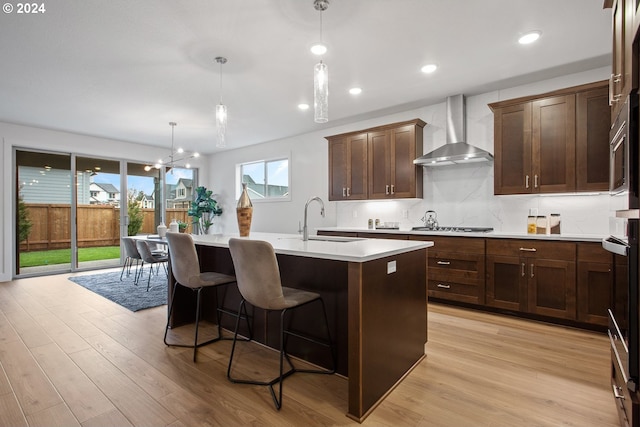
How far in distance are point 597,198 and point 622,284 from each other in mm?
2519

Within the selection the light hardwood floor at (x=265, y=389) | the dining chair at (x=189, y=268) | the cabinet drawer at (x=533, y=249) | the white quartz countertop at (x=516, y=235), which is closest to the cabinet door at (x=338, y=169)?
the white quartz countertop at (x=516, y=235)

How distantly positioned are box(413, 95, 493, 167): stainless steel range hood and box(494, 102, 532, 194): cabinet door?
186 mm

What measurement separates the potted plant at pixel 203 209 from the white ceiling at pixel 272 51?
3059mm

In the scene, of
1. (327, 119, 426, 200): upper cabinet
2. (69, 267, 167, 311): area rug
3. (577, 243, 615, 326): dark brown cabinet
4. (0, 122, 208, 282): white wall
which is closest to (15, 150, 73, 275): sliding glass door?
(0, 122, 208, 282): white wall

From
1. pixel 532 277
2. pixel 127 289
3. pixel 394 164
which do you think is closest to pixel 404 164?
pixel 394 164

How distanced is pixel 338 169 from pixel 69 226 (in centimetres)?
520

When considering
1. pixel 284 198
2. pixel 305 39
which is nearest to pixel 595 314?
pixel 305 39

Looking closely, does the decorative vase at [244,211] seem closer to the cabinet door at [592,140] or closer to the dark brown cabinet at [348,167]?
the dark brown cabinet at [348,167]

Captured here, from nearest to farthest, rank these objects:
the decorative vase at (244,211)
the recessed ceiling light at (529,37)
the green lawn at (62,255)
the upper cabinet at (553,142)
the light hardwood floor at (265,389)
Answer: the light hardwood floor at (265,389)
the recessed ceiling light at (529,37)
the decorative vase at (244,211)
the upper cabinet at (553,142)
the green lawn at (62,255)

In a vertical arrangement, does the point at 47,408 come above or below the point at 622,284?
below

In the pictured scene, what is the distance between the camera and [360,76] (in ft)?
11.8

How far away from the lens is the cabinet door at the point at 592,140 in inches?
122

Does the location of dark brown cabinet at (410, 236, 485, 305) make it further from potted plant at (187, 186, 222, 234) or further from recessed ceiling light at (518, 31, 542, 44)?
potted plant at (187, 186, 222, 234)

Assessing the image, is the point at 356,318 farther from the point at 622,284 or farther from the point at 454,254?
the point at 454,254
